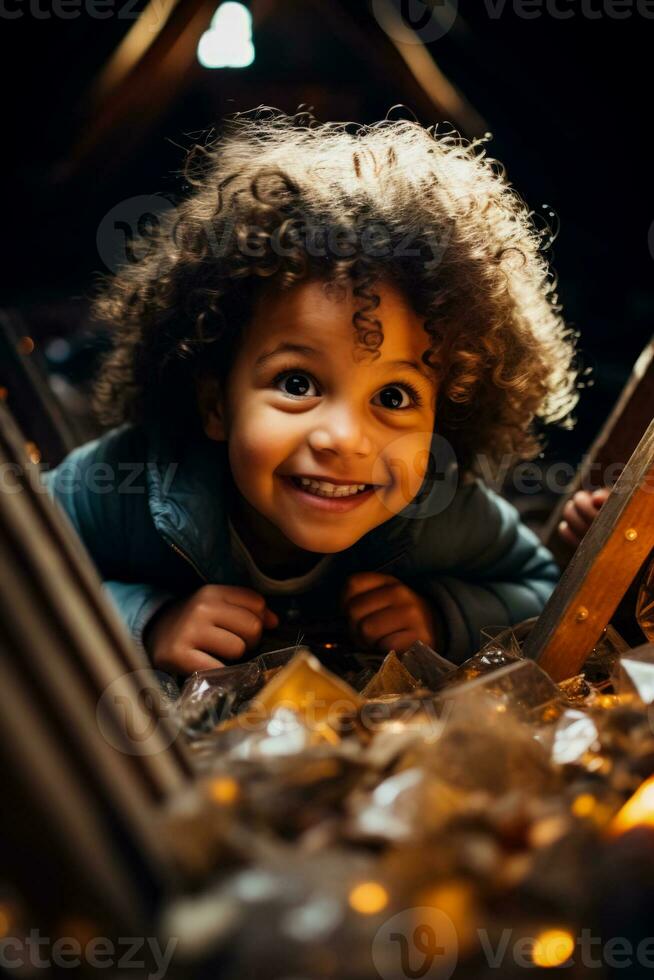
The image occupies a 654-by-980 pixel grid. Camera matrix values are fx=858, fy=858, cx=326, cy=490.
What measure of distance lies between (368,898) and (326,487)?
648 mm

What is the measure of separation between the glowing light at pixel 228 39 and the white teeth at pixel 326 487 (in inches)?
31.8

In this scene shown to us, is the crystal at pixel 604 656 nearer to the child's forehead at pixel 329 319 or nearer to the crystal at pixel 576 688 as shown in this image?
the crystal at pixel 576 688

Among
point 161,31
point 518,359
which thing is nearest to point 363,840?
point 518,359

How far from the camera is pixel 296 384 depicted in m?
1.05

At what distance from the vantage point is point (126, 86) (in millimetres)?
1503

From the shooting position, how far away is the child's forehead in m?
1.02

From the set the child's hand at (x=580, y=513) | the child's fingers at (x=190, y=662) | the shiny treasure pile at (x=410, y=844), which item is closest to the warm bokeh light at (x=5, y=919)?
the shiny treasure pile at (x=410, y=844)

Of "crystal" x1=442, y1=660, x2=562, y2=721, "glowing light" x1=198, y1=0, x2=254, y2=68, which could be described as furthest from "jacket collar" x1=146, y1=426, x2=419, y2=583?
"glowing light" x1=198, y1=0, x2=254, y2=68

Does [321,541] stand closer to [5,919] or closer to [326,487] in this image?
[326,487]

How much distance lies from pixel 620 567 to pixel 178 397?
689mm

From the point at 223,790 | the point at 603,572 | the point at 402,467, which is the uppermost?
the point at 402,467

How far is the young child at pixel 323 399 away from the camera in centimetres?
105

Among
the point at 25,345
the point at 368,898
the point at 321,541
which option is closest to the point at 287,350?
the point at 321,541

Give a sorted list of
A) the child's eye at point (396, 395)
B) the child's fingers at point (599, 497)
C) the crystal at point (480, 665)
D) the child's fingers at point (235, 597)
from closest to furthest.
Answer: the crystal at point (480, 665) < the child's eye at point (396, 395) < the child's fingers at point (235, 597) < the child's fingers at point (599, 497)
